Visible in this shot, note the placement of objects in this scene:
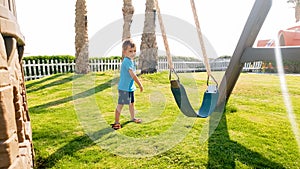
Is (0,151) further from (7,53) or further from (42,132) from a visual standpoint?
(42,132)

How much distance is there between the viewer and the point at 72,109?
4.85 metres

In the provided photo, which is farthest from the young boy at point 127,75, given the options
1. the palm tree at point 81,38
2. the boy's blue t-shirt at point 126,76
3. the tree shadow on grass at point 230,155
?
the palm tree at point 81,38

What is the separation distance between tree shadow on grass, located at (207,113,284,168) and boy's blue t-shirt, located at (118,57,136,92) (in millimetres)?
1326

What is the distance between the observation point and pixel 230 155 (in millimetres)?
2699

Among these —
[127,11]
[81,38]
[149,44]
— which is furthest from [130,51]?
[81,38]

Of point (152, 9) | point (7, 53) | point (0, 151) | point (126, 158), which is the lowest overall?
point (126, 158)

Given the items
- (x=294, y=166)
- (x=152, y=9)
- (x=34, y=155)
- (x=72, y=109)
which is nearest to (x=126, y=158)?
(x=34, y=155)

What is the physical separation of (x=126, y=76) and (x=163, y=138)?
3.25ft

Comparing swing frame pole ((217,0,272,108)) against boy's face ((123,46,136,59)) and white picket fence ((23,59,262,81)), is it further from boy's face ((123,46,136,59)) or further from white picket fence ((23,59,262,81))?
white picket fence ((23,59,262,81))

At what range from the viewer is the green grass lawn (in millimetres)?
2611

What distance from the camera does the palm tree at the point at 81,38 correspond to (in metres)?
10.3

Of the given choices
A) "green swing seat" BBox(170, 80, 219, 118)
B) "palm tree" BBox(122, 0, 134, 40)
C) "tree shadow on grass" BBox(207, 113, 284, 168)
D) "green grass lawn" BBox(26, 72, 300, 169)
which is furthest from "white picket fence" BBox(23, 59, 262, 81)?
"tree shadow on grass" BBox(207, 113, 284, 168)

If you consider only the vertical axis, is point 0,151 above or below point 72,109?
above

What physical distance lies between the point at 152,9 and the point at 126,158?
8322mm
